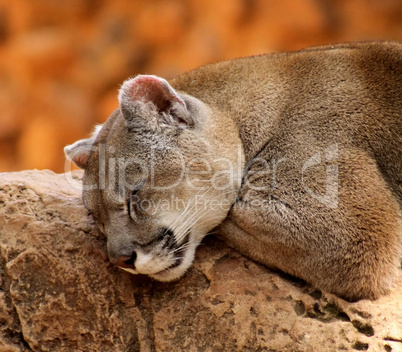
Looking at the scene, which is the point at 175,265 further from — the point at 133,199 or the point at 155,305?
the point at 133,199

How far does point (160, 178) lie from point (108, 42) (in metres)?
5.00

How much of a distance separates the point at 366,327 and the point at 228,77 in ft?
5.84

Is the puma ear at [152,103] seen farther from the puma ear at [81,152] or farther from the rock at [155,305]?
the rock at [155,305]

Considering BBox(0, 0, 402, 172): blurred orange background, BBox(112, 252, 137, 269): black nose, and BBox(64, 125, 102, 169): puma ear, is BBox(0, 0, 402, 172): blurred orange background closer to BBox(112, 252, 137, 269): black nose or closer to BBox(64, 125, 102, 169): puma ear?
BBox(64, 125, 102, 169): puma ear

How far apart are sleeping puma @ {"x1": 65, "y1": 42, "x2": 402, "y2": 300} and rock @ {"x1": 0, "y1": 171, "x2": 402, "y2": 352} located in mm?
121

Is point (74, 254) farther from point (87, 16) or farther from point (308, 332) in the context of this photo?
point (87, 16)

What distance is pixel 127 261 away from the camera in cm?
318

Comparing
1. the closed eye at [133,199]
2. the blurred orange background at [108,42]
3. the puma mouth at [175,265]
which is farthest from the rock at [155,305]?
the blurred orange background at [108,42]

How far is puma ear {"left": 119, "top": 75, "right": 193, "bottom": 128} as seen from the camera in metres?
3.33

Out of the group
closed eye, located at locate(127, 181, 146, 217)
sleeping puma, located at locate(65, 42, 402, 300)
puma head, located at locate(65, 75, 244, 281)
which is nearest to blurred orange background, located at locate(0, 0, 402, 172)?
sleeping puma, located at locate(65, 42, 402, 300)

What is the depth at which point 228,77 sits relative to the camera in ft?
12.4

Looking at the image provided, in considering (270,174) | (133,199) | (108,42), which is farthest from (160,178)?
(108,42)

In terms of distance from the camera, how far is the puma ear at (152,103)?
10.9ft

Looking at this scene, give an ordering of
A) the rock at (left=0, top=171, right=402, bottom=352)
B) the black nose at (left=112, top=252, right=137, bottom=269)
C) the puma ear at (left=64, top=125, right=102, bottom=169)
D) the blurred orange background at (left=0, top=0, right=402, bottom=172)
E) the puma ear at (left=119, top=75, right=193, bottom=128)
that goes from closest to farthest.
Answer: the rock at (left=0, top=171, right=402, bottom=352)
the black nose at (left=112, top=252, right=137, bottom=269)
the puma ear at (left=119, top=75, right=193, bottom=128)
the puma ear at (left=64, top=125, right=102, bottom=169)
the blurred orange background at (left=0, top=0, right=402, bottom=172)
